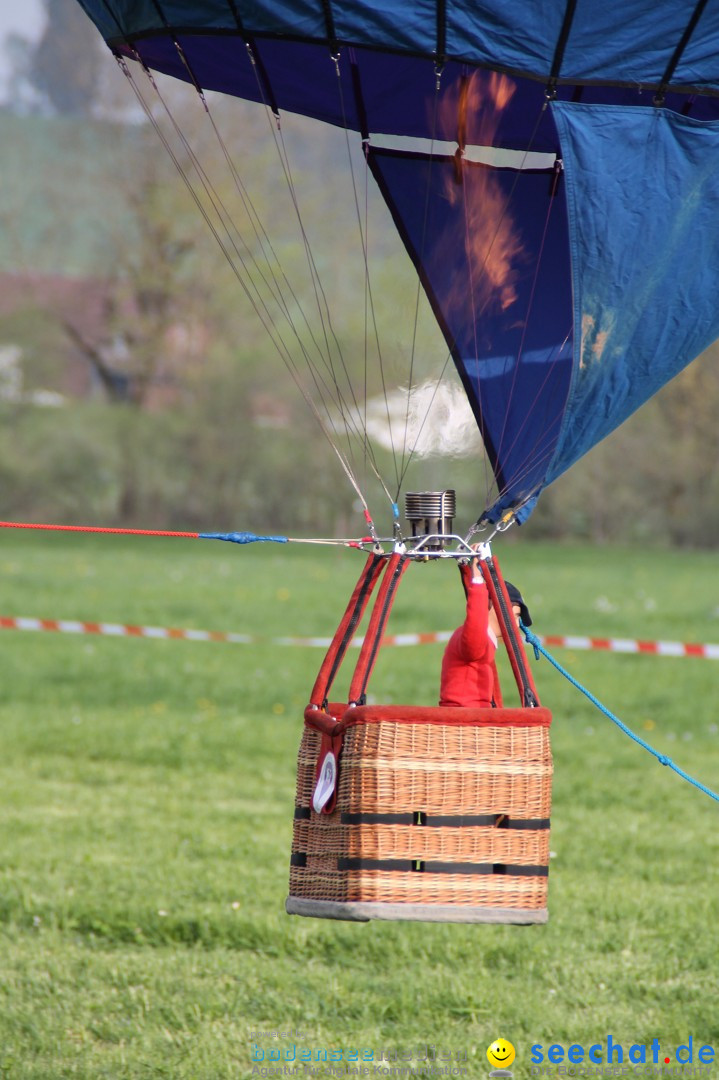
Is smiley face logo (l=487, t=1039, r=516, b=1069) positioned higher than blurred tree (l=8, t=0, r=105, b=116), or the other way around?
blurred tree (l=8, t=0, r=105, b=116)

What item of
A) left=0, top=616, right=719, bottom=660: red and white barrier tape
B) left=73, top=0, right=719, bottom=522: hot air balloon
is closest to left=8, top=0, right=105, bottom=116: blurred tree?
left=0, top=616, right=719, bottom=660: red and white barrier tape

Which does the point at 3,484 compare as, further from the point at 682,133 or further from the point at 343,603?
the point at 682,133

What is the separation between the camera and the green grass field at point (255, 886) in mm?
5418

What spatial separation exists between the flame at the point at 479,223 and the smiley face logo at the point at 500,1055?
2836 mm

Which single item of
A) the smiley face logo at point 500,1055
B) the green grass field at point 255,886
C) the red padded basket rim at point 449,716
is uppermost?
the red padded basket rim at point 449,716

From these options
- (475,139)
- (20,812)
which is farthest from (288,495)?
(475,139)

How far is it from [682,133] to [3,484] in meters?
31.6

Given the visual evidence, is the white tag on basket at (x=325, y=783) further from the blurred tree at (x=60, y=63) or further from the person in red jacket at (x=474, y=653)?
the blurred tree at (x=60, y=63)

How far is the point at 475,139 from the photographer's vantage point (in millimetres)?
5277

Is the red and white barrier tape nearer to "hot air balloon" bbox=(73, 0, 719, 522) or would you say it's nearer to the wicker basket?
"hot air balloon" bbox=(73, 0, 719, 522)

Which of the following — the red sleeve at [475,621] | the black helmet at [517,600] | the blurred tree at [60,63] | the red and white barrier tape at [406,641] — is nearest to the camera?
the red sleeve at [475,621]

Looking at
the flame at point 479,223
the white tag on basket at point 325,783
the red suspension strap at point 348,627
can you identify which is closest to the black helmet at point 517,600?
the red suspension strap at point 348,627

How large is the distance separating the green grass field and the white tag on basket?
52.2 inches

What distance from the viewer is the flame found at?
17.1 feet
